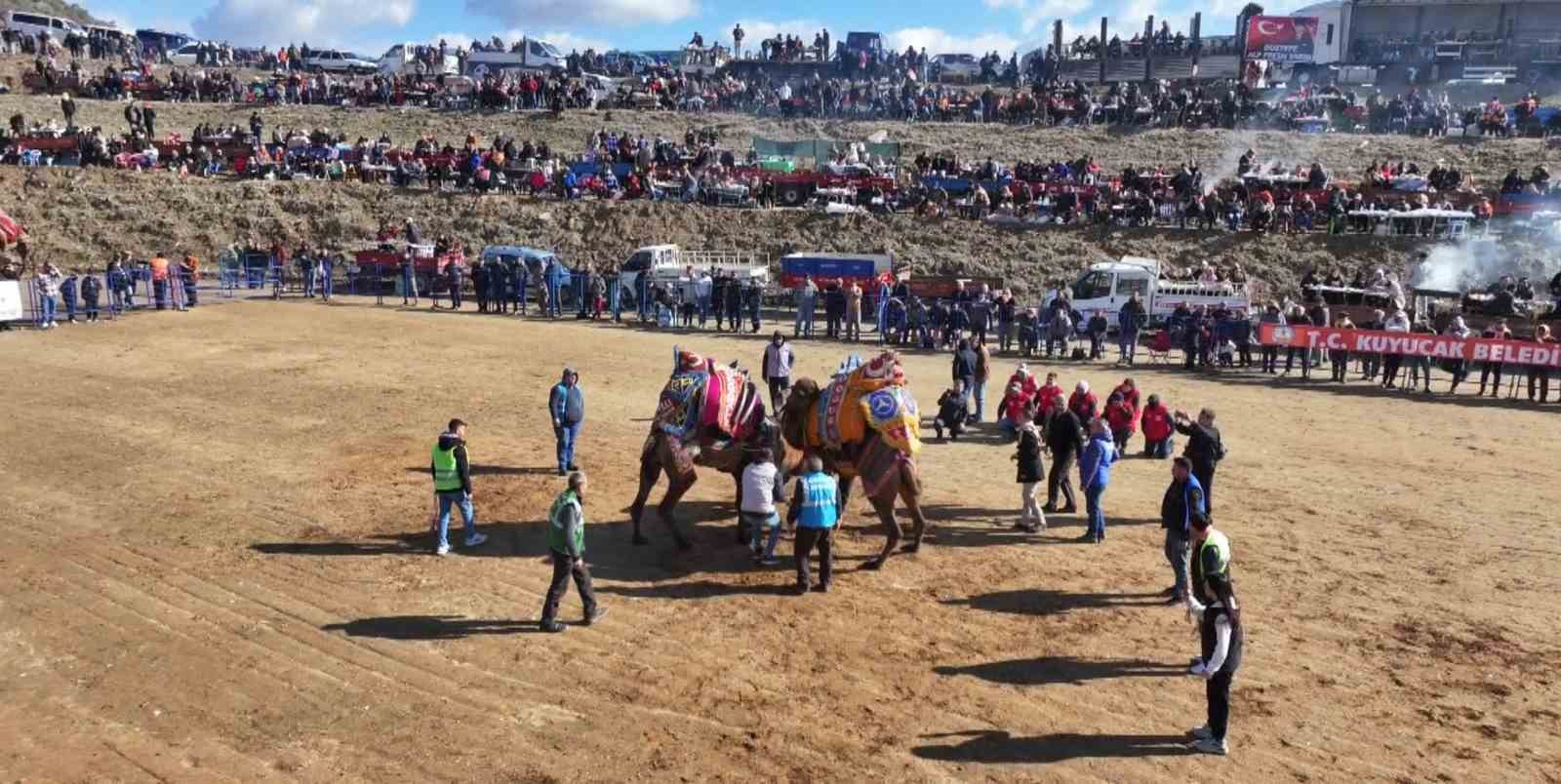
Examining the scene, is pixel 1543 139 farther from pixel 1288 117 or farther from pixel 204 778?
pixel 204 778

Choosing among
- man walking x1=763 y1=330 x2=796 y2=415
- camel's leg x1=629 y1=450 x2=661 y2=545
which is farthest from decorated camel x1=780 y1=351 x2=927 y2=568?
man walking x1=763 y1=330 x2=796 y2=415

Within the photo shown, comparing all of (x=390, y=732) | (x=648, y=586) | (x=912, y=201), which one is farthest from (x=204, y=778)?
(x=912, y=201)

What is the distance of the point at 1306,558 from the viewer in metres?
12.5

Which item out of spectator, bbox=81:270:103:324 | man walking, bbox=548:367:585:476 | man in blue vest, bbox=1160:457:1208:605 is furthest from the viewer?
spectator, bbox=81:270:103:324

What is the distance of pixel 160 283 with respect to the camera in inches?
1069

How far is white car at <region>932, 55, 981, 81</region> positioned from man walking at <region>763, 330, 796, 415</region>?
41.4 m

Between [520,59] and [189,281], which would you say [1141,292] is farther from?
[520,59]

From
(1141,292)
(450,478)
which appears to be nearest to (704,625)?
(450,478)

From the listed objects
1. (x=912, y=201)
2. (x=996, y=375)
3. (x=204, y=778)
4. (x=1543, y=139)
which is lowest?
(x=204, y=778)

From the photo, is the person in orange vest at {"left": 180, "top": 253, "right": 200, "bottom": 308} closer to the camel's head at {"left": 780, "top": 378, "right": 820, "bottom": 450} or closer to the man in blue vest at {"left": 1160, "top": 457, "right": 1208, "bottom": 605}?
the camel's head at {"left": 780, "top": 378, "right": 820, "bottom": 450}

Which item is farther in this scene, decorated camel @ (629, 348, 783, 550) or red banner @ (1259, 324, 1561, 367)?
red banner @ (1259, 324, 1561, 367)

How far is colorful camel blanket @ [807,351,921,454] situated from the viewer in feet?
38.3

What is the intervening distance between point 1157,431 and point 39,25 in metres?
57.9

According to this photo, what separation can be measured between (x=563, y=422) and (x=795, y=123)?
35.8 metres
